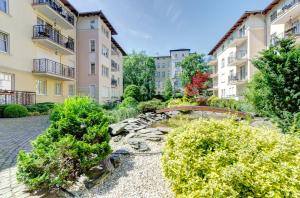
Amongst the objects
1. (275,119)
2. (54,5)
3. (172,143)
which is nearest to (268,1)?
(275,119)

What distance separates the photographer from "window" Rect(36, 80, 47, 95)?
19133mm

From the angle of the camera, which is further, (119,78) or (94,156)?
(119,78)

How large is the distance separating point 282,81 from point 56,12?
66.9 ft

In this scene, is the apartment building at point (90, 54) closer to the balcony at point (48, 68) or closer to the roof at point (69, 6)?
the roof at point (69, 6)

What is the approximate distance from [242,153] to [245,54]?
92.6 feet

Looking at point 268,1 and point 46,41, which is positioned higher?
point 268,1

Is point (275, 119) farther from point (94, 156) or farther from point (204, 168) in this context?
point (94, 156)

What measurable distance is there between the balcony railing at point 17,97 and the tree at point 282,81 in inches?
618

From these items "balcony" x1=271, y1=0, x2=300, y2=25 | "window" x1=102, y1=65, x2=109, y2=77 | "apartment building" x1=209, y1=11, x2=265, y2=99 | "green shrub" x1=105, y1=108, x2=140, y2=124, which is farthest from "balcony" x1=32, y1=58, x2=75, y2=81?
"balcony" x1=271, y1=0, x2=300, y2=25

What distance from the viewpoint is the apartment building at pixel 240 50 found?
25.1 meters

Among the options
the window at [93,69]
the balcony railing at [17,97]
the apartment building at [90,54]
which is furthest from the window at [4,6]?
the window at [93,69]

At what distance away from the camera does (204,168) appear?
9.09 ft

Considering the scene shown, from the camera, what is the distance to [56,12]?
19.7 metres

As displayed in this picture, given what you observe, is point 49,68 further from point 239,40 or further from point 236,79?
point 236,79
